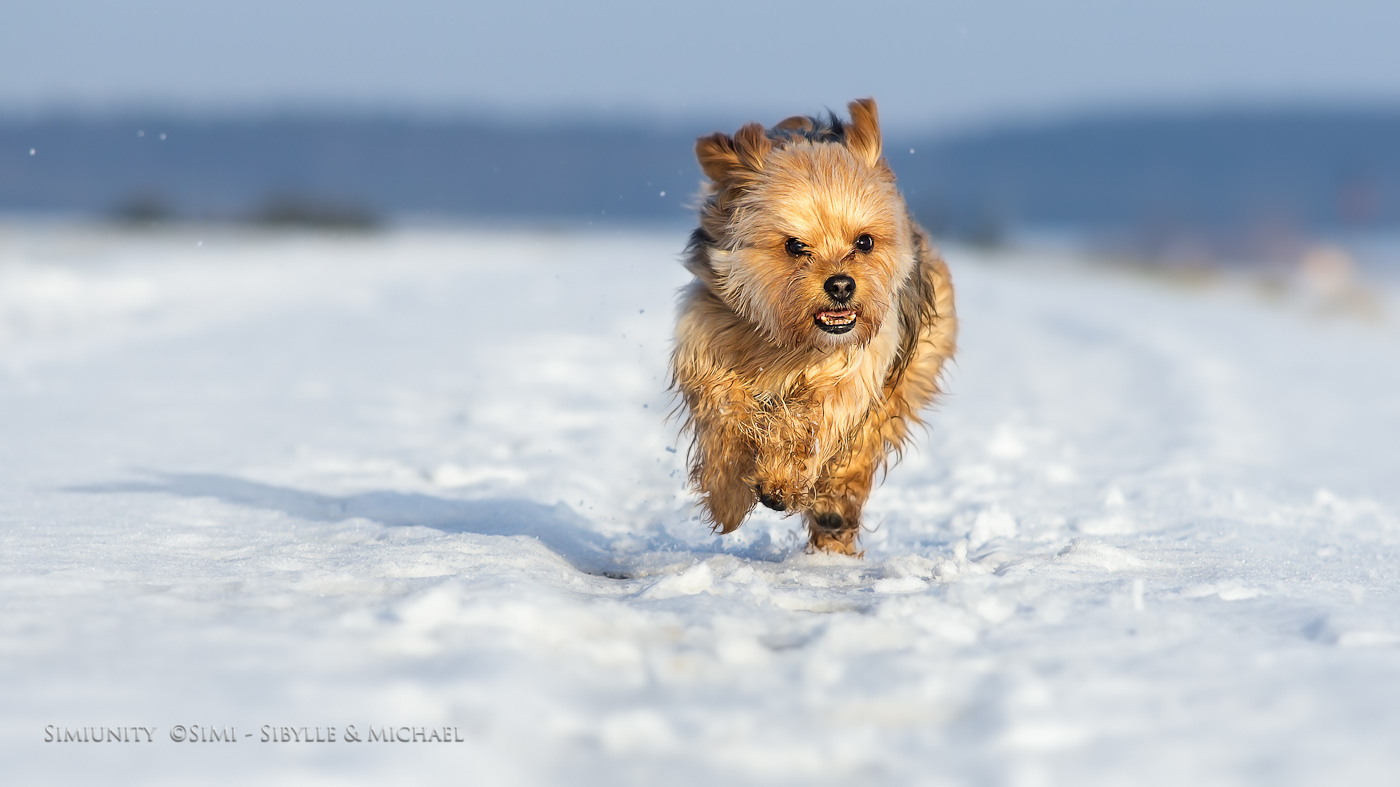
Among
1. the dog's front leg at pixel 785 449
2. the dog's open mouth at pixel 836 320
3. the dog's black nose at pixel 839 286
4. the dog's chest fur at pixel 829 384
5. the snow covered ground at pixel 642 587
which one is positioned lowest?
the snow covered ground at pixel 642 587

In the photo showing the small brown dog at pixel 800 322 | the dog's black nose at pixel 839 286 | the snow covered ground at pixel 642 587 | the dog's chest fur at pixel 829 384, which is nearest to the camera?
the snow covered ground at pixel 642 587

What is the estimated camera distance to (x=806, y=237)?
15.8 ft

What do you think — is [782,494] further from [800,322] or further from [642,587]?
[642,587]

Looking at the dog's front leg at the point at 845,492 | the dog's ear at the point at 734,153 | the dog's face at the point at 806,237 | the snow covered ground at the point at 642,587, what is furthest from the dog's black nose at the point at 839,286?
the snow covered ground at the point at 642,587

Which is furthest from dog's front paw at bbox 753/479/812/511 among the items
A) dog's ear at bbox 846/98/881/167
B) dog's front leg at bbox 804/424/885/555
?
dog's ear at bbox 846/98/881/167

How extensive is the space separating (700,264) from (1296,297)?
29.4 meters

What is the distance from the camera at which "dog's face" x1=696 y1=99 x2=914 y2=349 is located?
4703 millimetres

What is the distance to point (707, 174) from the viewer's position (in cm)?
529

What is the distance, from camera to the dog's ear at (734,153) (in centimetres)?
507

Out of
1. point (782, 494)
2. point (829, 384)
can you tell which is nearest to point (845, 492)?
point (782, 494)

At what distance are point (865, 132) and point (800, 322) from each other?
3.32 ft

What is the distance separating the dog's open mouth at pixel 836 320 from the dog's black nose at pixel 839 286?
2.1 inches

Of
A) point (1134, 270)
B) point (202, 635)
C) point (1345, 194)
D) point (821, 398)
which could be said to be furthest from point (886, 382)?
point (1345, 194)

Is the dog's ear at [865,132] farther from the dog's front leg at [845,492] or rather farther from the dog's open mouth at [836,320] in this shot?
the dog's front leg at [845,492]
